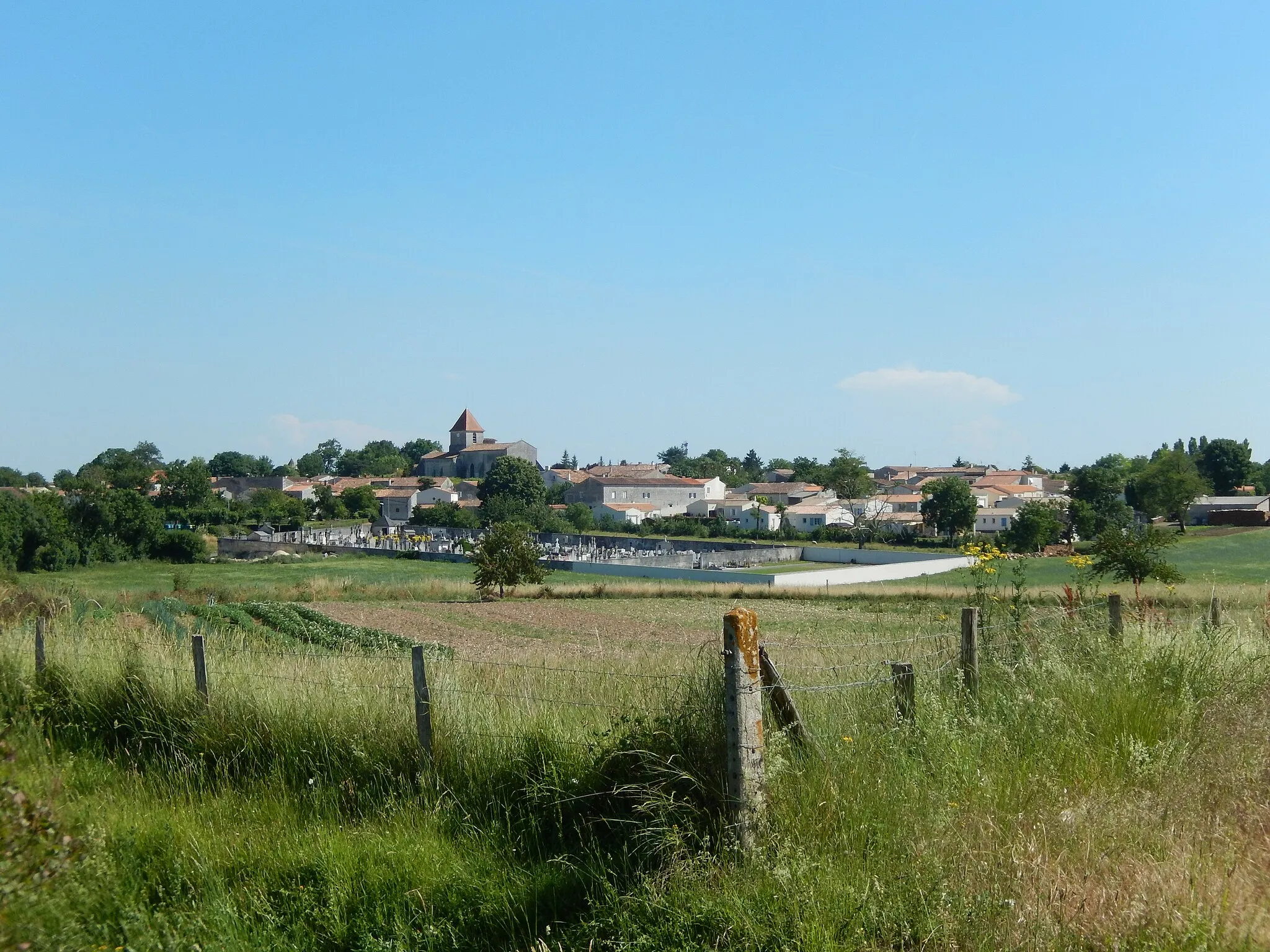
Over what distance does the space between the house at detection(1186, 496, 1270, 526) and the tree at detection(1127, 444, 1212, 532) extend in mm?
2738

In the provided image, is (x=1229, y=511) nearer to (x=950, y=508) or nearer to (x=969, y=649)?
(x=950, y=508)

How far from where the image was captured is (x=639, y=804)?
18.8 feet

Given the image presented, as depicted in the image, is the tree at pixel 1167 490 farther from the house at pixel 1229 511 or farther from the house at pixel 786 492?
the house at pixel 786 492

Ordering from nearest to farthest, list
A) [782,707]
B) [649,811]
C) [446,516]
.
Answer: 1. [649,811]
2. [782,707]
3. [446,516]

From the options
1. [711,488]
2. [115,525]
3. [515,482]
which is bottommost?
[115,525]

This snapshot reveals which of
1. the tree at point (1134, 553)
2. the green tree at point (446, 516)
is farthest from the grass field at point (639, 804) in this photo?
the green tree at point (446, 516)

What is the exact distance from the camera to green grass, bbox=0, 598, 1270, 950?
441 centimetres

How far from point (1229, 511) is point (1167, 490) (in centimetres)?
739

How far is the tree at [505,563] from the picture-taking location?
50.1 m

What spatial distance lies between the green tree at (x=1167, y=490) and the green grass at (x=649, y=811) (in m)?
98.6

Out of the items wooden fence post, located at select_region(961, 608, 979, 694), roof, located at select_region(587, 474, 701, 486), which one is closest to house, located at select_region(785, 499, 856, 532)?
roof, located at select_region(587, 474, 701, 486)

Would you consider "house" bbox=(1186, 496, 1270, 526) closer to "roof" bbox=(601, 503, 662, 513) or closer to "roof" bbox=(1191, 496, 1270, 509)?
"roof" bbox=(1191, 496, 1270, 509)

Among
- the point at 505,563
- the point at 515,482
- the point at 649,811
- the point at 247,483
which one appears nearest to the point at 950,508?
the point at 515,482

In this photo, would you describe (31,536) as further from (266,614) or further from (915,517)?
(915,517)
